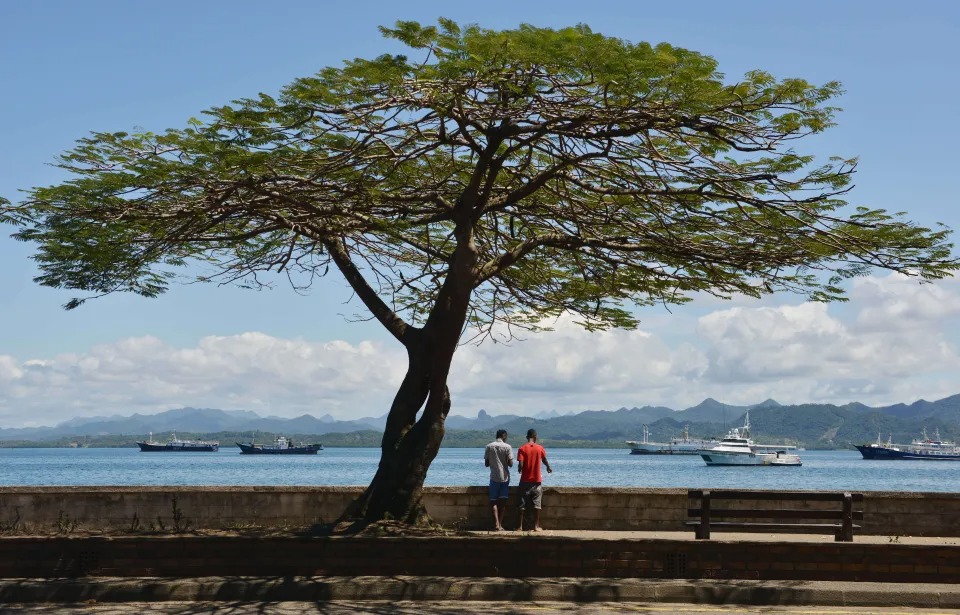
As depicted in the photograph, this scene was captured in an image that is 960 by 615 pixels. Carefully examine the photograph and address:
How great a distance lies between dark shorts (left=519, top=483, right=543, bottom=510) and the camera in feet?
55.7

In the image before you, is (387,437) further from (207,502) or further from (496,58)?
(496,58)

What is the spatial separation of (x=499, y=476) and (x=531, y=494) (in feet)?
2.00

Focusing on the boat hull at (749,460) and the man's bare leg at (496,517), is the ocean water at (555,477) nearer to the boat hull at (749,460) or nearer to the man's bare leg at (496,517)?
the boat hull at (749,460)

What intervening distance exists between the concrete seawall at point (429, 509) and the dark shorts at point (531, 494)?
2.38 feet

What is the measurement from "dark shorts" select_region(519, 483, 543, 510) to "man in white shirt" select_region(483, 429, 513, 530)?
27 cm

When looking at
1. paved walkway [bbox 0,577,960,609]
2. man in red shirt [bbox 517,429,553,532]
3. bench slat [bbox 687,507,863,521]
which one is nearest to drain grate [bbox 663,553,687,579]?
paved walkway [bbox 0,577,960,609]

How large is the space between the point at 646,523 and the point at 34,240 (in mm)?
11371

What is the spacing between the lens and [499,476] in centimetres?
1691

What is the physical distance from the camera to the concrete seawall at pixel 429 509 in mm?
17688

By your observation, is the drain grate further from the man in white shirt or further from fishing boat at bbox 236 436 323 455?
fishing boat at bbox 236 436 323 455

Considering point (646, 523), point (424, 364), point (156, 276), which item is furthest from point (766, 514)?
point (156, 276)

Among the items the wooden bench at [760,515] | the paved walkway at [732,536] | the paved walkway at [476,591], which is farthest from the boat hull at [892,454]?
the paved walkway at [476,591]

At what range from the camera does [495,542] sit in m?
13.8

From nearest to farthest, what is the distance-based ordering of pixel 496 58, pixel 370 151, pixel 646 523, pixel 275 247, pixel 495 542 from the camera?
pixel 496 58 → pixel 495 542 → pixel 370 151 → pixel 646 523 → pixel 275 247
